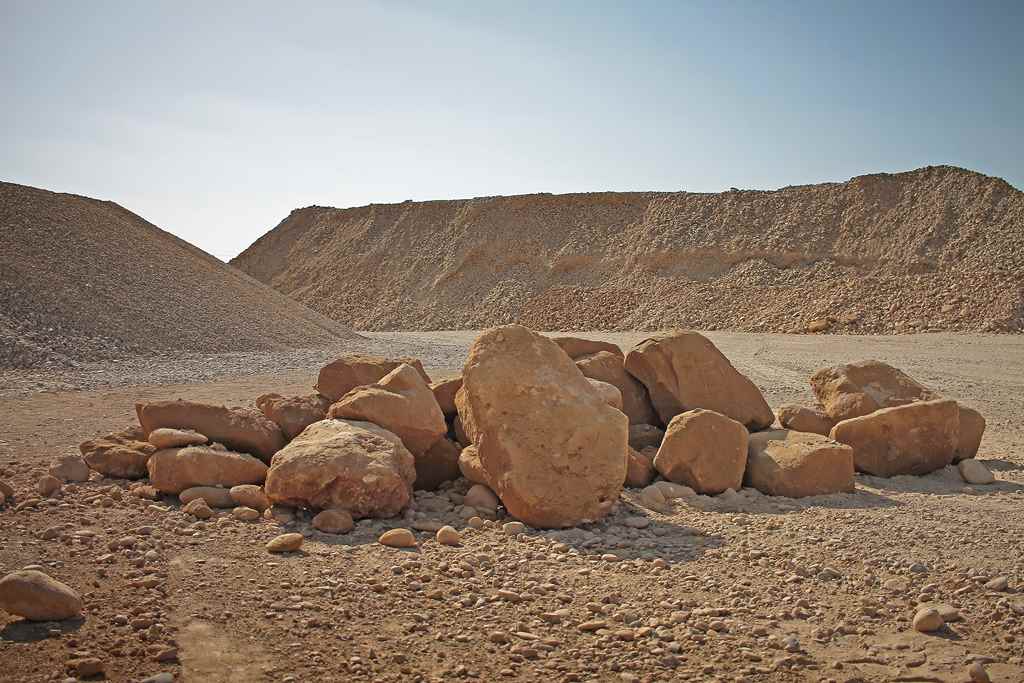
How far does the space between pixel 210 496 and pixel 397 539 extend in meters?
1.65

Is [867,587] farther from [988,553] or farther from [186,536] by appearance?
[186,536]

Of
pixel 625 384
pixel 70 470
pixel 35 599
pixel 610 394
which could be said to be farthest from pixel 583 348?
pixel 35 599

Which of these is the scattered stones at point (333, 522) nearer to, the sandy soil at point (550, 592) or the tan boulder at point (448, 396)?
the sandy soil at point (550, 592)

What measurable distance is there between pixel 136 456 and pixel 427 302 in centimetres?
3681

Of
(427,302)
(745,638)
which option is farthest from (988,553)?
(427,302)

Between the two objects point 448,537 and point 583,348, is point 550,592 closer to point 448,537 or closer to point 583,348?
point 448,537

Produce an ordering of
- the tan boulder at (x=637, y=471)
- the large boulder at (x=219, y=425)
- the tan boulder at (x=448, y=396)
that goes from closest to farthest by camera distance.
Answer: the tan boulder at (x=637, y=471)
the large boulder at (x=219, y=425)
the tan boulder at (x=448, y=396)

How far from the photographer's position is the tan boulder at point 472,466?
20.4 feet

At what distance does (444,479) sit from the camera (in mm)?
6801

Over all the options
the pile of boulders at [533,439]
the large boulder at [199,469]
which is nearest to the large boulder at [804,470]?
the pile of boulders at [533,439]

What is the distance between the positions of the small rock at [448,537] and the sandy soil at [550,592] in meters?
0.12

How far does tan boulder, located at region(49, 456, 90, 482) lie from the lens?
6375mm

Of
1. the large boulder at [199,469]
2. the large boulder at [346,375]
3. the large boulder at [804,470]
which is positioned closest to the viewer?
the large boulder at [199,469]

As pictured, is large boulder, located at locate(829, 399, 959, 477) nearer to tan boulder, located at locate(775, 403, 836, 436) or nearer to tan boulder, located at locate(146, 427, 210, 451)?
tan boulder, located at locate(775, 403, 836, 436)
